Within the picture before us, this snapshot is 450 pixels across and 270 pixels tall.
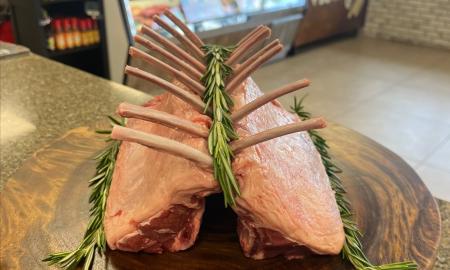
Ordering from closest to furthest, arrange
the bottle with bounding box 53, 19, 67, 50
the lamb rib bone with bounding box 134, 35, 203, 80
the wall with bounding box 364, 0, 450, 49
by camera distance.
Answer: the lamb rib bone with bounding box 134, 35, 203, 80, the bottle with bounding box 53, 19, 67, 50, the wall with bounding box 364, 0, 450, 49

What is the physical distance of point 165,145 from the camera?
599mm

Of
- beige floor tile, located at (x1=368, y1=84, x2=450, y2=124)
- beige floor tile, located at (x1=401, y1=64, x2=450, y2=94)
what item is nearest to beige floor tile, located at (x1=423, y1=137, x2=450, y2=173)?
beige floor tile, located at (x1=368, y1=84, x2=450, y2=124)

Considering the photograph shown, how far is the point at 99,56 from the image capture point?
360cm

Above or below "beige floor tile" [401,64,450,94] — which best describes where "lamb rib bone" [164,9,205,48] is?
above

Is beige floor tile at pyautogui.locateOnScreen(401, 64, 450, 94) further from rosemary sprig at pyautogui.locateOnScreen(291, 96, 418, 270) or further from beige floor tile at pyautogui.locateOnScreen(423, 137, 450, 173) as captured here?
rosemary sprig at pyautogui.locateOnScreen(291, 96, 418, 270)

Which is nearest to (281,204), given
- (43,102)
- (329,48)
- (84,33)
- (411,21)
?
(43,102)

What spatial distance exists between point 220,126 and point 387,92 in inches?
147

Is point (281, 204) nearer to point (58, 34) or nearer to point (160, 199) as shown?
point (160, 199)

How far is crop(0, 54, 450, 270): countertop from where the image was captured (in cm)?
120

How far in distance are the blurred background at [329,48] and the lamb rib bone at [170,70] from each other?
2155 mm

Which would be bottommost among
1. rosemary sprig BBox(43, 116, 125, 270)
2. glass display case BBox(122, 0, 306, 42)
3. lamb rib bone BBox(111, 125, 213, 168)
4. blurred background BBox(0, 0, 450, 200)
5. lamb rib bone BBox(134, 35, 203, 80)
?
blurred background BBox(0, 0, 450, 200)

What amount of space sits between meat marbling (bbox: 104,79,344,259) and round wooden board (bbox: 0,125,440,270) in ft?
0.09

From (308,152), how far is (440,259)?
1.14ft

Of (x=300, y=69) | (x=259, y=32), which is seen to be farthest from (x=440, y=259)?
(x=300, y=69)
